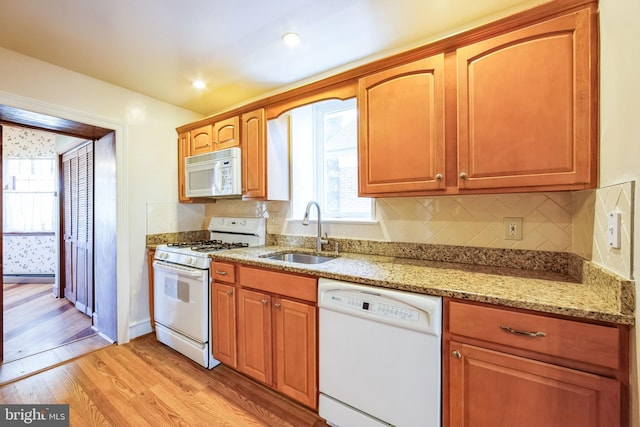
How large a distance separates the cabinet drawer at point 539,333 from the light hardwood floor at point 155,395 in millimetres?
1080

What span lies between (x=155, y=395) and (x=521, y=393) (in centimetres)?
208

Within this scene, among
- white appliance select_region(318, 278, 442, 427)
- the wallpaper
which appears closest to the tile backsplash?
white appliance select_region(318, 278, 442, 427)

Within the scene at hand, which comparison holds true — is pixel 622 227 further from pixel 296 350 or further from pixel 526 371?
pixel 296 350

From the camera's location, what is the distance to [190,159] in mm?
2764

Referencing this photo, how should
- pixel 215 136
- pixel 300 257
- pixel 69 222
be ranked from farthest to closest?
pixel 69 222 → pixel 215 136 → pixel 300 257

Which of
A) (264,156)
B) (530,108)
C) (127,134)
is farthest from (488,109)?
(127,134)

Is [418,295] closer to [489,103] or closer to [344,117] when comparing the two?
[489,103]

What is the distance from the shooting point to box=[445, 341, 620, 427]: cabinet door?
36.7 inches

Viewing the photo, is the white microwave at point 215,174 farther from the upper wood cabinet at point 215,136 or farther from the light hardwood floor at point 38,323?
the light hardwood floor at point 38,323

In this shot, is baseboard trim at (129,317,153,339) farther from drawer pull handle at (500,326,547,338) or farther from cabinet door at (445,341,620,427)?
drawer pull handle at (500,326,547,338)

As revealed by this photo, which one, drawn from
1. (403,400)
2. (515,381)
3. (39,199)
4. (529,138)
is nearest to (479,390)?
(515,381)

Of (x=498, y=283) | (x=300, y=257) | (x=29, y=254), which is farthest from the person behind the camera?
(x=29, y=254)

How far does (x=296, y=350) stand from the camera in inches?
64.6

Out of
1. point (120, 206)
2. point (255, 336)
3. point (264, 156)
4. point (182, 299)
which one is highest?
point (264, 156)
